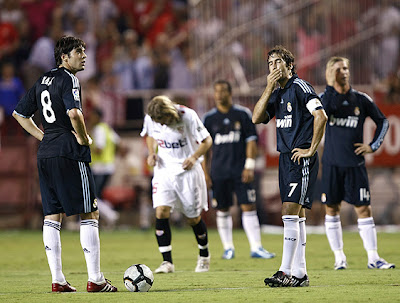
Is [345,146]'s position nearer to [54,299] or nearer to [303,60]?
[54,299]

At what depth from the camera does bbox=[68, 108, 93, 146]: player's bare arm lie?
24.1 feet

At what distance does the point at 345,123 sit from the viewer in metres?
10.0

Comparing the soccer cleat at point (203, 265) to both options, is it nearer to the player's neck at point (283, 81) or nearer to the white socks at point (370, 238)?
the white socks at point (370, 238)

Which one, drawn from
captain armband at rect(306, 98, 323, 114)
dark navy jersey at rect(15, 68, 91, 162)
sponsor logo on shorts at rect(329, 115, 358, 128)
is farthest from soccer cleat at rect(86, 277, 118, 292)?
sponsor logo on shorts at rect(329, 115, 358, 128)

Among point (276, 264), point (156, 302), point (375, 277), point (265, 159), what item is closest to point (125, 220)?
point (265, 159)

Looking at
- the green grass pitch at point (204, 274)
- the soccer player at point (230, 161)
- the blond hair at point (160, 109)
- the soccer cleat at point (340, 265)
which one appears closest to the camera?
the green grass pitch at point (204, 274)

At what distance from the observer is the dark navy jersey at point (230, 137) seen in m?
12.3

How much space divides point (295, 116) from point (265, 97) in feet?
1.13

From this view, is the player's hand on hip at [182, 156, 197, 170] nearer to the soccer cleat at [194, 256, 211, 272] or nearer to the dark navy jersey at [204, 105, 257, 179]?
the soccer cleat at [194, 256, 211, 272]

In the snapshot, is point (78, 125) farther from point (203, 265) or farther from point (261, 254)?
point (261, 254)

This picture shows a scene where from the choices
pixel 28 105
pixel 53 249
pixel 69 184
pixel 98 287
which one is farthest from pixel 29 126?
pixel 98 287

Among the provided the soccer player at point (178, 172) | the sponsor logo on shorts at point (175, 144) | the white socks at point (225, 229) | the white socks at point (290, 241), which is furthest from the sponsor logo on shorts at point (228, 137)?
the white socks at point (290, 241)

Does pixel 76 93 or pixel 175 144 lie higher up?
pixel 76 93

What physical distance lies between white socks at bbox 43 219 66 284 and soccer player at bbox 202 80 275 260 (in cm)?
468
